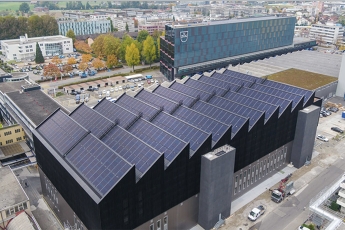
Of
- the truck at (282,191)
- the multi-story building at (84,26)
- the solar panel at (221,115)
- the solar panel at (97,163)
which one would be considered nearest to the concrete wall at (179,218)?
the solar panel at (97,163)

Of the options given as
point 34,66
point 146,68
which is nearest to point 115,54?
point 146,68

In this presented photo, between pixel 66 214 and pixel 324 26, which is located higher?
pixel 324 26

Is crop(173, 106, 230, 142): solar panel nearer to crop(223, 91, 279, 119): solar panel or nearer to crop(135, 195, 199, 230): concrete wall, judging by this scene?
crop(135, 195, 199, 230): concrete wall

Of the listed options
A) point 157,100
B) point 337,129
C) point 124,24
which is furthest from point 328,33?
point 157,100

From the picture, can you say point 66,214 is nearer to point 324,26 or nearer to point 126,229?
point 126,229

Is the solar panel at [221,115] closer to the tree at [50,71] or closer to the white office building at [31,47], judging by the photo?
the tree at [50,71]

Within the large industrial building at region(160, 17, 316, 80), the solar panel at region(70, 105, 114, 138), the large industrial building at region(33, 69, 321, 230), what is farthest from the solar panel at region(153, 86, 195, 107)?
the large industrial building at region(160, 17, 316, 80)
